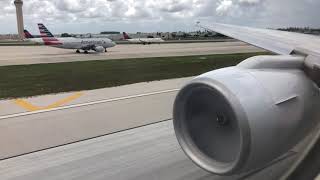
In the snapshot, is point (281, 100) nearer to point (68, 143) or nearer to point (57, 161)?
point (57, 161)

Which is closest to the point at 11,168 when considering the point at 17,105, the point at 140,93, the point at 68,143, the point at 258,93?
the point at 68,143

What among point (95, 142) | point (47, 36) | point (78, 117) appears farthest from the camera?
point (47, 36)

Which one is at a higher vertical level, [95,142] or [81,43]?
[81,43]

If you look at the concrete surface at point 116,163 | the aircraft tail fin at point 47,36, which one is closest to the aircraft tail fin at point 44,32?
the aircraft tail fin at point 47,36

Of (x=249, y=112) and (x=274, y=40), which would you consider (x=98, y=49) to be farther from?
(x=249, y=112)

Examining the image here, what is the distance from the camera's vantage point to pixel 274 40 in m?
6.84

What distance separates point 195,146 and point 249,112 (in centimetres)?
97

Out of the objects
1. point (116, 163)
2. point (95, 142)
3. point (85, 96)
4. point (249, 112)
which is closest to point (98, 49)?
point (85, 96)

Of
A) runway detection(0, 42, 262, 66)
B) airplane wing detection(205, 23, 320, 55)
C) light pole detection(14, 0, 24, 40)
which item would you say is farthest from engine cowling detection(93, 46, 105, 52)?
light pole detection(14, 0, 24, 40)

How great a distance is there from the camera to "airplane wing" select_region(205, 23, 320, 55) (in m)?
5.70

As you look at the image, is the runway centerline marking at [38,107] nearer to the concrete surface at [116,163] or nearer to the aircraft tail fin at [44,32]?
the concrete surface at [116,163]

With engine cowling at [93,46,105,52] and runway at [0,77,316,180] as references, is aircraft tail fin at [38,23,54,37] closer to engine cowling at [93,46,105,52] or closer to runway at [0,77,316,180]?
engine cowling at [93,46,105,52]

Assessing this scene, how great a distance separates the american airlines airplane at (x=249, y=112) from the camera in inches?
159

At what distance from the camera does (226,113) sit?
434 centimetres
